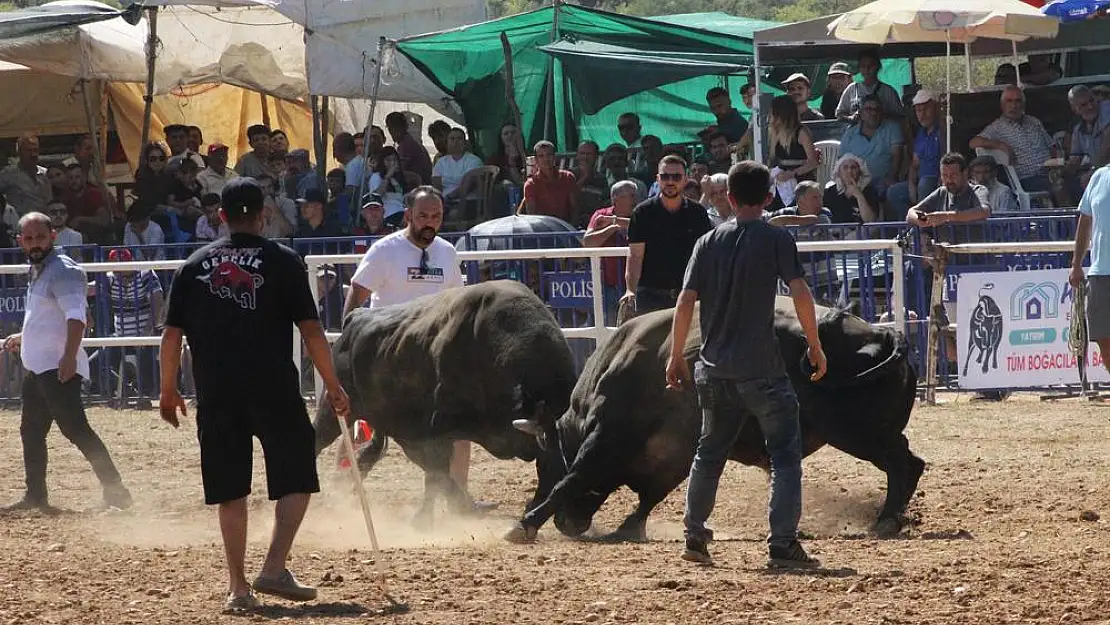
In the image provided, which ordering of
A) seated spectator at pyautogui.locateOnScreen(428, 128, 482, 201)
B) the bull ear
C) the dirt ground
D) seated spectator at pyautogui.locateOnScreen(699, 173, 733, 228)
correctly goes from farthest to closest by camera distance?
seated spectator at pyautogui.locateOnScreen(428, 128, 482, 201) → seated spectator at pyautogui.locateOnScreen(699, 173, 733, 228) → the bull ear → the dirt ground

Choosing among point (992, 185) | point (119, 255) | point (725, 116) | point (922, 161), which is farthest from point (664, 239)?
point (725, 116)

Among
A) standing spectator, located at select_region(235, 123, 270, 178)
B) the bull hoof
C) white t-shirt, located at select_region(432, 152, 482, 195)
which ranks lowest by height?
the bull hoof

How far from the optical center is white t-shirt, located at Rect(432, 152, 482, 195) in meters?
19.1

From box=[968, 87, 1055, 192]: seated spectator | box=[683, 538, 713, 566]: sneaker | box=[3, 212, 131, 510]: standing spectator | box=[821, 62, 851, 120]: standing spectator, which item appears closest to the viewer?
box=[683, 538, 713, 566]: sneaker

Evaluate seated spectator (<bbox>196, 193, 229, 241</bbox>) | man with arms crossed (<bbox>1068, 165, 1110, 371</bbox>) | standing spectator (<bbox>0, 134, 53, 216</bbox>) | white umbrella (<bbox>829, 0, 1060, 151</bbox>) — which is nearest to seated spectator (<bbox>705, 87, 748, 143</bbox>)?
white umbrella (<bbox>829, 0, 1060, 151</bbox>)

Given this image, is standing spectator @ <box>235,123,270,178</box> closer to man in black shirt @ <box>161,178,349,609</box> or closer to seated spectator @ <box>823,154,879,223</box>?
seated spectator @ <box>823,154,879,223</box>

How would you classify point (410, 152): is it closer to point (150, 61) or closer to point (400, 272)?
point (150, 61)

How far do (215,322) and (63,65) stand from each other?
14622 millimetres

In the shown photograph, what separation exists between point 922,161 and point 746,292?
9.04 metres

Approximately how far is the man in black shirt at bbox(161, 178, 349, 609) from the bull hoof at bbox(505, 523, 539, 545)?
5.85 ft

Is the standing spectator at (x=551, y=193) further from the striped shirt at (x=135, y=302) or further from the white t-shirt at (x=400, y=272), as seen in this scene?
the white t-shirt at (x=400, y=272)

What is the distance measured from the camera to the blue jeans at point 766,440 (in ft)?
23.7

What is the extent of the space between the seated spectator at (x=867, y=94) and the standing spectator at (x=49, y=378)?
7993 millimetres

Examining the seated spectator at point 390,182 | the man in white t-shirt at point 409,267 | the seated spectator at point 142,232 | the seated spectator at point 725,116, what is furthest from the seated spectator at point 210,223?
the man in white t-shirt at point 409,267
